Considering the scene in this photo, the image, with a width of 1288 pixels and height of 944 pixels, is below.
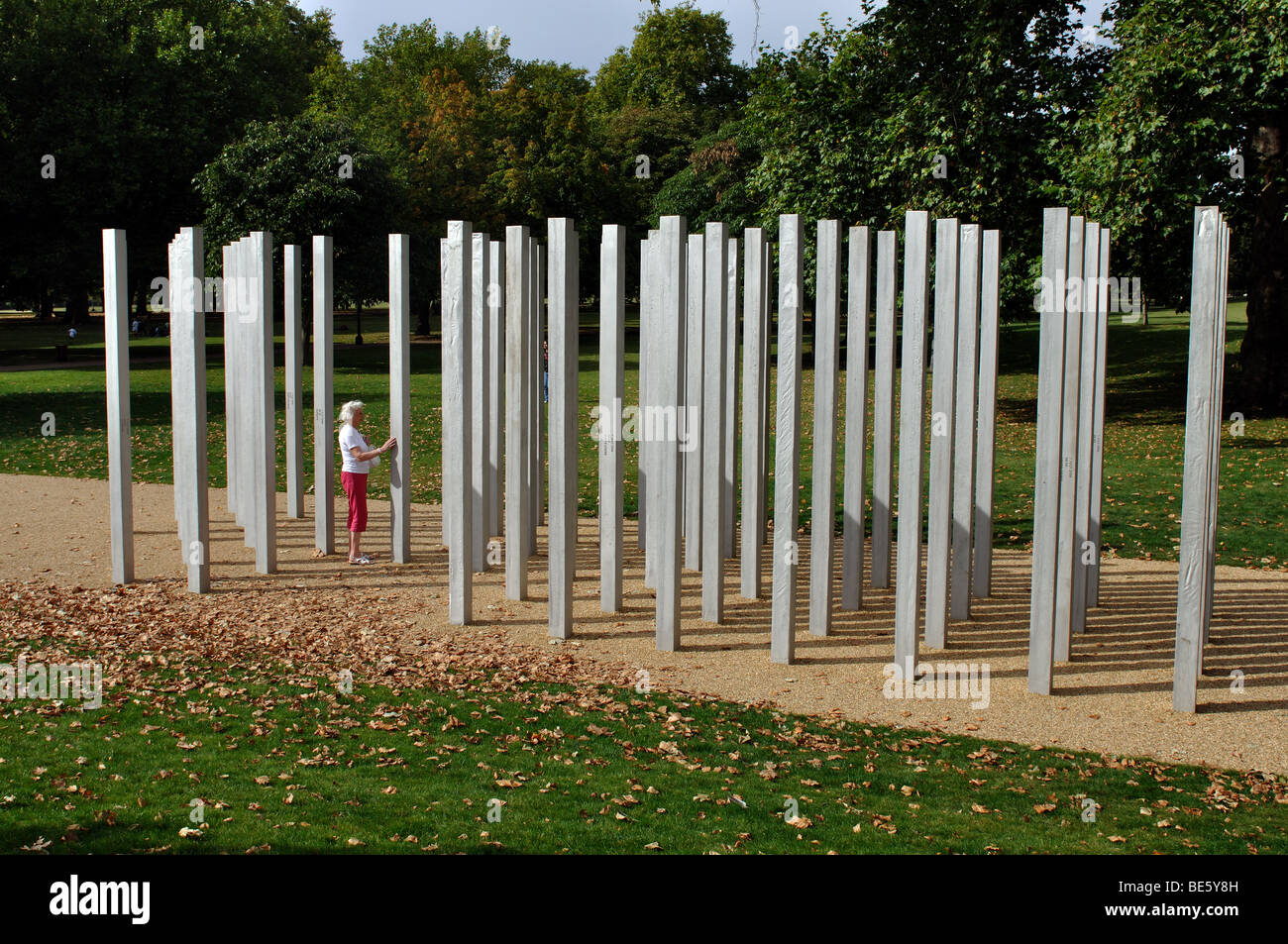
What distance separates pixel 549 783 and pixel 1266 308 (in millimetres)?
23625

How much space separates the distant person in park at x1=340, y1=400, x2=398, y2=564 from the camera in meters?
A: 12.2

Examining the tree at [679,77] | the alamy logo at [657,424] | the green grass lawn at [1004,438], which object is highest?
the tree at [679,77]

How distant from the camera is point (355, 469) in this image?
12.3m

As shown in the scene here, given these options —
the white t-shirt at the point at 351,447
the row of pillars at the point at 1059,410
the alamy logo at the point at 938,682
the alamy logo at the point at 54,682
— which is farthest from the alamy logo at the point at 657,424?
the alamy logo at the point at 54,682

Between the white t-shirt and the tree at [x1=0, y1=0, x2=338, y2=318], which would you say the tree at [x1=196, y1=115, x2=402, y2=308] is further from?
the white t-shirt

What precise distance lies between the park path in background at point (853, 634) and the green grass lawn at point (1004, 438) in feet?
7.84

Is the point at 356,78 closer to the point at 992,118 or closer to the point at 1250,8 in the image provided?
the point at 992,118

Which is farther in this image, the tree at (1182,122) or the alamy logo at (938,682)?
the tree at (1182,122)

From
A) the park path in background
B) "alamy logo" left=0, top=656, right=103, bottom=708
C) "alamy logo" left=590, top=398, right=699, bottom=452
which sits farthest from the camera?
"alamy logo" left=590, top=398, right=699, bottom=452

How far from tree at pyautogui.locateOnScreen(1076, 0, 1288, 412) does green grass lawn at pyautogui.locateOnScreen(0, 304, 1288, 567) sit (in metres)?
4.19

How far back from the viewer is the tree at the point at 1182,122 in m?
20.2

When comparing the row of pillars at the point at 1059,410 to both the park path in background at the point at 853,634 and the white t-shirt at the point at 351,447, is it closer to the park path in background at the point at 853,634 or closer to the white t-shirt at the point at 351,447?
the park path in background at the point at 853,634
